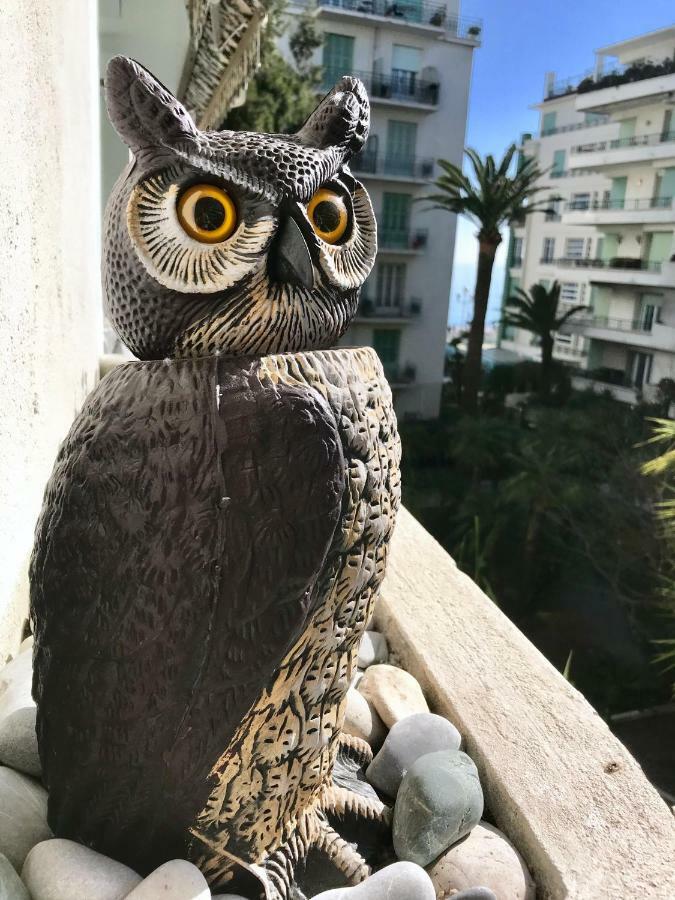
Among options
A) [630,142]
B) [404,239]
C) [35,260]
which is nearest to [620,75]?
[630,142]

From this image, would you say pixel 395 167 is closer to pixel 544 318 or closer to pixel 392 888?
pixel 544 318

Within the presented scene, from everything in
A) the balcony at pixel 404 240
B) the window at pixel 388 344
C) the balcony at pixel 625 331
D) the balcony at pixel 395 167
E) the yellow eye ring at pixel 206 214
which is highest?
the balcony at pixel 395 167

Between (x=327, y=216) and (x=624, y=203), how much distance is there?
13.4m

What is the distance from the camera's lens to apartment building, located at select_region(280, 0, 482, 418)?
13484 mm

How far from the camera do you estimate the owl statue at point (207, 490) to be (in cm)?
97

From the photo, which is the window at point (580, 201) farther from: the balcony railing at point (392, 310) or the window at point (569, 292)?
the balcony railing at point (392, 310)

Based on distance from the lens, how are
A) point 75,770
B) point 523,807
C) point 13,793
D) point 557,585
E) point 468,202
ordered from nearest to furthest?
point 75,770, point 13,793, point 523,807, point 557,585, point 468,202

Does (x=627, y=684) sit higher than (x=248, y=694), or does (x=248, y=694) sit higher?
(x=248, y=694)

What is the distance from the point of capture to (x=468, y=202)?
37.5 feet

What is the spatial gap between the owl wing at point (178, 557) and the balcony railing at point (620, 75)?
44.1 ft

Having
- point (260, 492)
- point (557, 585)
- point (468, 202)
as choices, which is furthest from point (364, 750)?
point (468, 202)

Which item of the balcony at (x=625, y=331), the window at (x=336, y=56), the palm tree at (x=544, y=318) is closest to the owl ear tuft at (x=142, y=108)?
the balcony at (x=625, y=331)

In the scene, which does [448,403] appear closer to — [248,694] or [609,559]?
[609,559]

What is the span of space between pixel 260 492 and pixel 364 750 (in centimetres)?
97
